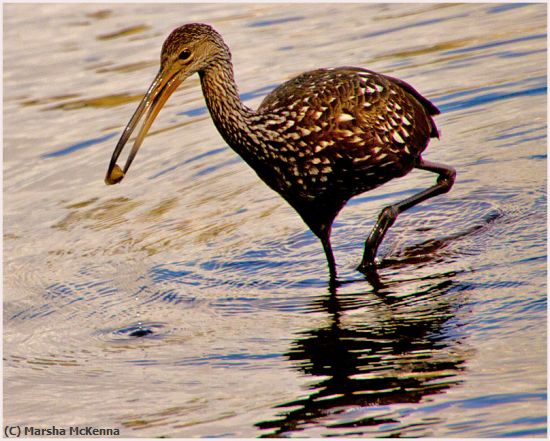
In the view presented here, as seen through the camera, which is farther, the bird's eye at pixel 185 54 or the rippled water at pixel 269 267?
the bird's eye at pixel 185 54

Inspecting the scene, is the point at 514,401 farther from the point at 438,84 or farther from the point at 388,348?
the point at 438,84

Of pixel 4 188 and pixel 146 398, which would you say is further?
pixel 4 188

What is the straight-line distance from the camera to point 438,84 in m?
11.2

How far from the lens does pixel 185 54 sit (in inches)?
264

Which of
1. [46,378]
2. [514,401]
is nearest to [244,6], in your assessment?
[46,378]

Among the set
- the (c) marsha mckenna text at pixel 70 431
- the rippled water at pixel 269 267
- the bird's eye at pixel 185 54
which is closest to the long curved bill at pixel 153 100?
the bird's eye at pixel 185 54

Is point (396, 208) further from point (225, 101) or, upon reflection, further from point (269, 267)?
point (225, 101)

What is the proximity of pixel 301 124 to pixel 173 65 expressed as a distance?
2.80 ft

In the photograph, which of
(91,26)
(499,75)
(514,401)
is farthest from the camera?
(91,26)

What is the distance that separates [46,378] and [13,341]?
747 millimetres

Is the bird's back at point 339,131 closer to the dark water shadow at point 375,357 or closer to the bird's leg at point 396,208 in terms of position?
the bird's leg at point 396,208

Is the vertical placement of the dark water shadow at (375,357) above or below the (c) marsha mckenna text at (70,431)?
above

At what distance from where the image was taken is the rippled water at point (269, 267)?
5637 millimetres

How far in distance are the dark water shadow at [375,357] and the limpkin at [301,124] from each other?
2.43ft
